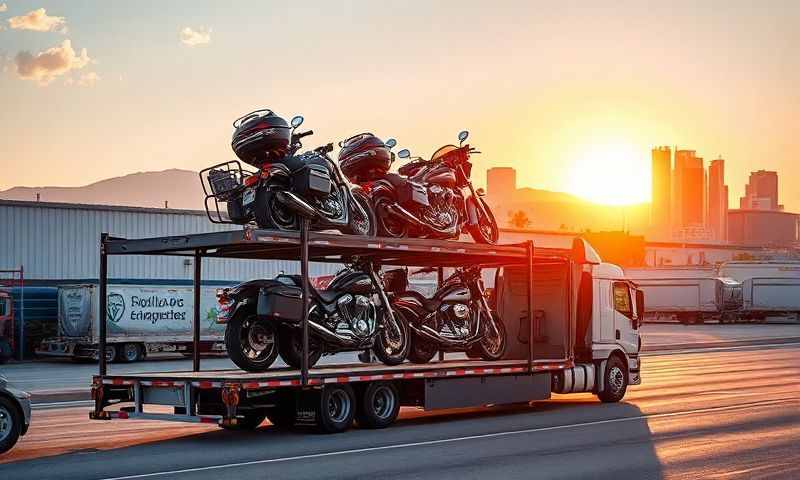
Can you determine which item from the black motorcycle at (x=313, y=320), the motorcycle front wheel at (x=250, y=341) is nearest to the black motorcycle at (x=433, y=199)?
the black motorcycle at (x=313, y=320)

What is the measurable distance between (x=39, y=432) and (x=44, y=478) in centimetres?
525

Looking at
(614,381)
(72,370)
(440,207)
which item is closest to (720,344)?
(72,370)

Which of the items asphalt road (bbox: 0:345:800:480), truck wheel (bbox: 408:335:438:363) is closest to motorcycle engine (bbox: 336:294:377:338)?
asphalt road (bbox: 0:345:800:480)

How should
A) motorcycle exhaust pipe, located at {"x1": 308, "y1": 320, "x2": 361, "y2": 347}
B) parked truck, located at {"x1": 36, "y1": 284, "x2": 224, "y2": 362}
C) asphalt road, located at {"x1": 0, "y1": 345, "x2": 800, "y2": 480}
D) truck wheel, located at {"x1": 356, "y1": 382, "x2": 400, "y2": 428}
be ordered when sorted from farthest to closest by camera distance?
1. parked truck, located at {"x1": 36, "y1": 284, "x2": 224, "y2": 362}
2. truck wheel, located at {"x1": 356, "y1": 382, "x2": 400, "y2": 428}
3. motorcycle exhaust pipe, located at {"x1": 308, "y1": 320, "x2": 361, "y2": 347}
4. asphalt road, located at {"x1": 0, "y1": 345, "x2": 800, "y2": 480}

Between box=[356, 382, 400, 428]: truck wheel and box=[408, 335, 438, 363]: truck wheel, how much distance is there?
2143 millimetres

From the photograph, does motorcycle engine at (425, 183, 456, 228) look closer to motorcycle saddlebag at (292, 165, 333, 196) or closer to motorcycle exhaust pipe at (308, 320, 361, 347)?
motorcycle saddlebag at (292, 165, 333, 196)

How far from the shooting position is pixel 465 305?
67.2 feet

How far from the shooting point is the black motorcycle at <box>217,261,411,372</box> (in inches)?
639

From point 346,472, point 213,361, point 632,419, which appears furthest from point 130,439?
point 213,361

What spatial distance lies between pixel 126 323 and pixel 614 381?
21109 millimetres

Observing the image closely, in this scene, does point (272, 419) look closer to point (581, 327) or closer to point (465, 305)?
point (465, 305)

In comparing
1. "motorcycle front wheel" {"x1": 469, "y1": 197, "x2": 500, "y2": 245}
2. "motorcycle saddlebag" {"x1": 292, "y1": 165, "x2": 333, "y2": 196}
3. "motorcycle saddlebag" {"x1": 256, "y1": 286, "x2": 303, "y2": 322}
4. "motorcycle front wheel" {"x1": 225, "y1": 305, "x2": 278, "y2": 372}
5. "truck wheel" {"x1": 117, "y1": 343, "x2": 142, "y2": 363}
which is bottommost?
"truck wheel" {"x1": 117, "y1": 343, "x2": 142, "y2": 363}

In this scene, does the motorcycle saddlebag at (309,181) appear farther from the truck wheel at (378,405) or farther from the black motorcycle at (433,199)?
the truck wheel at (378,405)

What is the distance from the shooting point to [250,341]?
16484 millimetres
